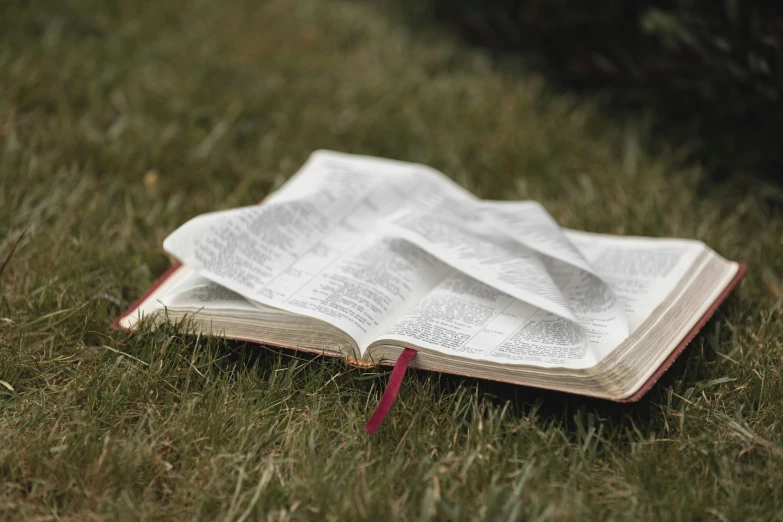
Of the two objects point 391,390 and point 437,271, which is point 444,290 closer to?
point 437,271

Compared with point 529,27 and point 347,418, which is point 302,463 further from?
point 529,27

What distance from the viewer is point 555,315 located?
151 centimetres

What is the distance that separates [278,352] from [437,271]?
1.24 ft

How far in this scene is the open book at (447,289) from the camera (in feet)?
4.61

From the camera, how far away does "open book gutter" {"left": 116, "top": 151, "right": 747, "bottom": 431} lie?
4.59 ft

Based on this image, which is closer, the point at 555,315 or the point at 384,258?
the point at 555,315

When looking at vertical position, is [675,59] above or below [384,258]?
above

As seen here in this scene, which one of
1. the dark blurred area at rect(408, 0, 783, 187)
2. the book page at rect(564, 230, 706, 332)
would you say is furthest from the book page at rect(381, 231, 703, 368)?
the dark blurred area at rect(408, 0, 783, 187)

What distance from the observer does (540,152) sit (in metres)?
2.64

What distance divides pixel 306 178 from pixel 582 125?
1.31 meters

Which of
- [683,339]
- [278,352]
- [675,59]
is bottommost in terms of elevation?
[278,352]

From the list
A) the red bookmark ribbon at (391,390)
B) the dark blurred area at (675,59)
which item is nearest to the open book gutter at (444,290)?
the red bookmark ribbon at (391,390)

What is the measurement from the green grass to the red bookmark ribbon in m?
0.03

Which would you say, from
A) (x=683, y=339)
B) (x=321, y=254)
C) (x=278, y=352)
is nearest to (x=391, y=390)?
(x=278, y=352)
